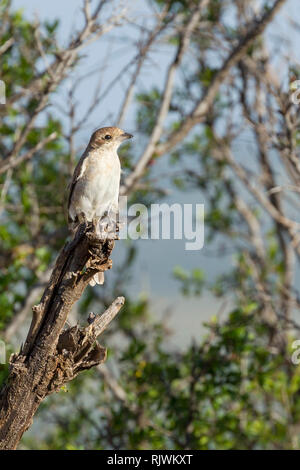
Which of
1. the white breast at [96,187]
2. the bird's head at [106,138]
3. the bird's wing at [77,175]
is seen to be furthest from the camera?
the bird's head at [106,138]

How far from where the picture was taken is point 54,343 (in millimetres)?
3719

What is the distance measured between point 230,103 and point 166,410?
12.8 ft

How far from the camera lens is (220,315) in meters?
6.99

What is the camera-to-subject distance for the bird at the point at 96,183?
511 centimetres

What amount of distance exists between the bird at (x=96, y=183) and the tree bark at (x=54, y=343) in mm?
1191

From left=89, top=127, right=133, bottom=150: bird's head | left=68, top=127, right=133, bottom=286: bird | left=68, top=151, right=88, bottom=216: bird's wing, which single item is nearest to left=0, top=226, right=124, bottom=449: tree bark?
left=68, top=127, right=133, bottom=286: bird

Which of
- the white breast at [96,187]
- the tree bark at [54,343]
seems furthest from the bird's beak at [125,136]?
the tree bark at [54,343]

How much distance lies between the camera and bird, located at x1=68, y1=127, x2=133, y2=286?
16.8 feet

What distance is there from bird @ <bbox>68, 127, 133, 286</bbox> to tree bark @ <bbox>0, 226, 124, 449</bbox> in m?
1.19

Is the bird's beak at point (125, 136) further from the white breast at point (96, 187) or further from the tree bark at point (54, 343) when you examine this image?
the tree bark at point (54, 343)

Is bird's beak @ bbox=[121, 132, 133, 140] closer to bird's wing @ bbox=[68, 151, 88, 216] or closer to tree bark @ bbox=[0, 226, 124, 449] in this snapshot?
bird's wing @ bbox=[68, 151, 88, 216]

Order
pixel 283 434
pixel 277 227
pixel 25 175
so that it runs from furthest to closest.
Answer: pixel 277 227
pixel 25 175
pixel 283 434
